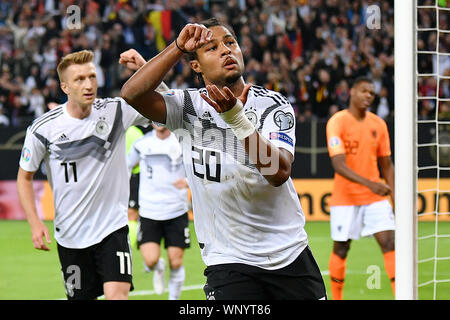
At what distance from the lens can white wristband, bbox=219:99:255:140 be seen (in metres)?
3.48

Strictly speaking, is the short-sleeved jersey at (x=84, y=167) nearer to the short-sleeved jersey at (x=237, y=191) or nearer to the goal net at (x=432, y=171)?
the short-sleeved jersey at (x=237, y=191)

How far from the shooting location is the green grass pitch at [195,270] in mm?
8195

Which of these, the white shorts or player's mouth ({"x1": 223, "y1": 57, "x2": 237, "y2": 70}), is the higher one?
player's mouth ({"x1": 223, "y1": 57, "x2": 237, "y2": 70})

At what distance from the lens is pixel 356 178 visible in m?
7.31

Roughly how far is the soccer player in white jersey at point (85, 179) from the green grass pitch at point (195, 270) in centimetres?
256

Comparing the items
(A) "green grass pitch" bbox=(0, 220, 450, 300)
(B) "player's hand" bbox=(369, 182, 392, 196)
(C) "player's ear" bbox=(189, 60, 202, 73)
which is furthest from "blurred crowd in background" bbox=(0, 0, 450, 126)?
(C) "player's ear" bbox=(189, 60, 202, 73)

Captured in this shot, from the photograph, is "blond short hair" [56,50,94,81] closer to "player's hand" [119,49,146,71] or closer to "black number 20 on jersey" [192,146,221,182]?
"player's hand" [119,49,146,71]

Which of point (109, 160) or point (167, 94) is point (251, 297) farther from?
point (109, 160)

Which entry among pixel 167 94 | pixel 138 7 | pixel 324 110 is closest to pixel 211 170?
pixel 167 94

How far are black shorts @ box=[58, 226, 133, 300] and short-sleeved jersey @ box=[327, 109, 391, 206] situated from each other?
9.32ft

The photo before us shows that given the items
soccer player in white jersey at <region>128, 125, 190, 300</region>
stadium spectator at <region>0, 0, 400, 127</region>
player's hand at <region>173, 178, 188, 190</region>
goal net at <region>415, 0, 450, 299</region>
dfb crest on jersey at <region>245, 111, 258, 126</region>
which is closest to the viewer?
dfb crest on jersey at <region>245, 111, 258, 126</region>

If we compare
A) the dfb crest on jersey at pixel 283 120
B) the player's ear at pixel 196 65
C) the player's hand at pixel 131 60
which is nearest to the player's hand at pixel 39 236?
the player's hand at pixel 131 60

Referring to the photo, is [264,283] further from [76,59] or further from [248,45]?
[248,45]

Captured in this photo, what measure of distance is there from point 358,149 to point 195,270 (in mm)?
3022
